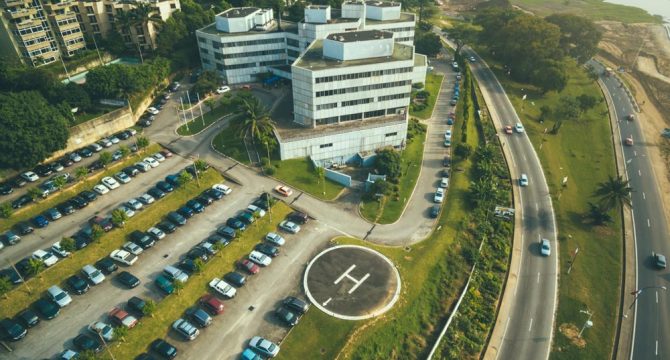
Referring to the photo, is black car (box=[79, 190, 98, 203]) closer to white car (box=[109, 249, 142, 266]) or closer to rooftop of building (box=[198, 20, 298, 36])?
white car (box=[109, 249, 142, 266])

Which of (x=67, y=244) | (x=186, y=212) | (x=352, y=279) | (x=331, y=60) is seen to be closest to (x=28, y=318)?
(x=67, y=244)

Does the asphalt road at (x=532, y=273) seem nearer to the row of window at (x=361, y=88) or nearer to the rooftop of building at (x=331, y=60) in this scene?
the row of window at (x=361, y=88)

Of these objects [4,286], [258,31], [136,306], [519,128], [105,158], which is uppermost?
[258,31]

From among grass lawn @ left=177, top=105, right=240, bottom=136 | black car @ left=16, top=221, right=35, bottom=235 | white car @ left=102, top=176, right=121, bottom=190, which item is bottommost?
black car @ left=16, top=221, right=35, bottom=235

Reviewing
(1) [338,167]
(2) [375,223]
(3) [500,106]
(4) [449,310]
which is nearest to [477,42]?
(3) [500,106]

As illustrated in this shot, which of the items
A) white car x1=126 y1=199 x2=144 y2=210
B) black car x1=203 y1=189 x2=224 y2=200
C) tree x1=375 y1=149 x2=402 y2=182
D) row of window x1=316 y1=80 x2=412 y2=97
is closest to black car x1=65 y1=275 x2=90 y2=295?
white car x1=126 y1=199 x2=144 y2=210

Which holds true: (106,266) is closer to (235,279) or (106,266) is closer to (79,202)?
(79,202)

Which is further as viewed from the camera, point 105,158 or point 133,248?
point 105,158
